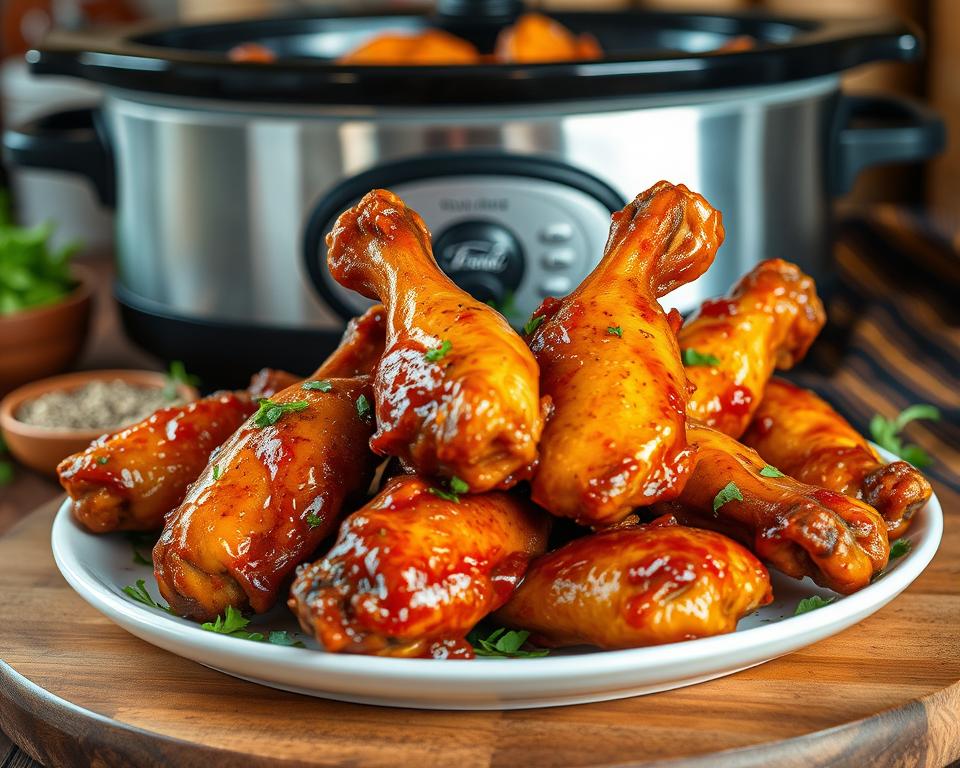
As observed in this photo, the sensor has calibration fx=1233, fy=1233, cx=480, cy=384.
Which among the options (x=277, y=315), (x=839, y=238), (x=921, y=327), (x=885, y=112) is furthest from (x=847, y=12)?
(x=277, y=315)

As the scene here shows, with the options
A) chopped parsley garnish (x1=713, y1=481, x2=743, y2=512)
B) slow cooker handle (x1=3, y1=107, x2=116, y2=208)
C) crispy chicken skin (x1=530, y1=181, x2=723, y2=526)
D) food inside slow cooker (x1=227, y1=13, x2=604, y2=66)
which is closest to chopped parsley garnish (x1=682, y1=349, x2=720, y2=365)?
crispy chicken skin (x1=530, y1=181, x2=723, y2=526)

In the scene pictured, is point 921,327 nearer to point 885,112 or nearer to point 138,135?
point 885,112

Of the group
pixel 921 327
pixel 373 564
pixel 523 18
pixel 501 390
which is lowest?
pixel 921 327

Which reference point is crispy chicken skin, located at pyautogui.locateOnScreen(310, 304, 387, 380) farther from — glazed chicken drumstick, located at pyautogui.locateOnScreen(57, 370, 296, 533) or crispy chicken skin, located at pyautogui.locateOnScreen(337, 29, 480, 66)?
crispy chicken skin, located at pyautogui.locateOnScreen(337, 29, 480, 66)

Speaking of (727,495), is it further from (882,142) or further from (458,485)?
(882,142)

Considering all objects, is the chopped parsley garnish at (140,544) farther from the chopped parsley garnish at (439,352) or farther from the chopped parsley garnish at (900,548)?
the chopped parsley garnish at (900,548)

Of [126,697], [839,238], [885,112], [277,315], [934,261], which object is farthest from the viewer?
[839,238]

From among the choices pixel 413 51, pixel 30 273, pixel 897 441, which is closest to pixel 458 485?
pixel 897 441
